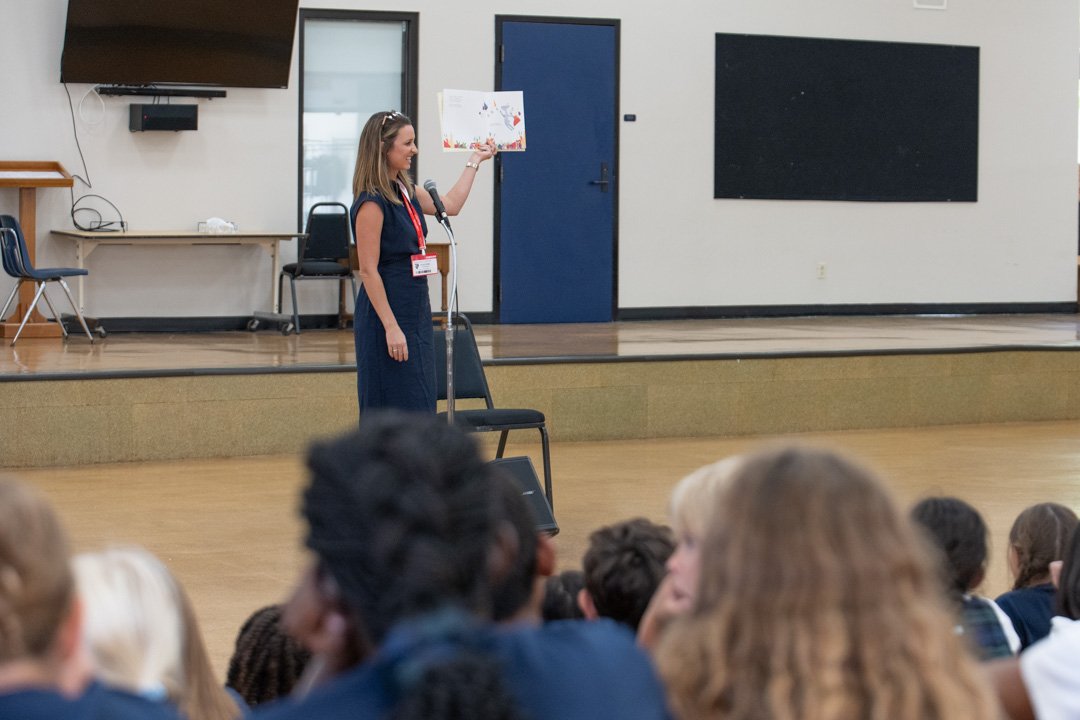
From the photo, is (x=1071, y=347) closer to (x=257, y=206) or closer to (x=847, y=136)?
(x=847, y=136)

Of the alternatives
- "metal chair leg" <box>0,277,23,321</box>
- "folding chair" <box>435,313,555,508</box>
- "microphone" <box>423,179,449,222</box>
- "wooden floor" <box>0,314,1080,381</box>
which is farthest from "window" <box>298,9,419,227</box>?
"microphone" <box>423,179,449,222</box>

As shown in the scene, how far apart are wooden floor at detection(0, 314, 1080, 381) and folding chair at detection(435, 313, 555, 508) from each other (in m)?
1.42

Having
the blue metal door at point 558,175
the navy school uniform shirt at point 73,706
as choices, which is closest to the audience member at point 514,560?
the navy school uniform shirt at point 73,706

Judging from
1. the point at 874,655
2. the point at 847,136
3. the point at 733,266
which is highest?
the point at 847,136

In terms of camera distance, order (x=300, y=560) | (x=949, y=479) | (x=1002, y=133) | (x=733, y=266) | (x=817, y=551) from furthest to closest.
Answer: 1. (x=1002, y=133)
2. (x=733, y=266)
3. (x=949, y=479)
4. (x=300, y=560)
5. (x=817, y=551)

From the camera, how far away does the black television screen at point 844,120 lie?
10727mm

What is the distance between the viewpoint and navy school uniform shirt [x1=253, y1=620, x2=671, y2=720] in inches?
40.3

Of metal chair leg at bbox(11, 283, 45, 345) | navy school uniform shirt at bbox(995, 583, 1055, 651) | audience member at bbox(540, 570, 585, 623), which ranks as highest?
metal chair leg at bbox(11, 283, 45, 345)

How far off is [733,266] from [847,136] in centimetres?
145

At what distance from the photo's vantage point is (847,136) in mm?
11055

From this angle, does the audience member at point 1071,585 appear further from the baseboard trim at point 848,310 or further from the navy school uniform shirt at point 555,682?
the baseboard trim at point 848,310

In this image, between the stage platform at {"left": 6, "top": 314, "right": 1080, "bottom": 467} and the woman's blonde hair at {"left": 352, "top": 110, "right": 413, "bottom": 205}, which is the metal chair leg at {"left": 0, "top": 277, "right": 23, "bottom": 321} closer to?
the stage platform at {"left": 6, "top": 314, "right": 1080, "bottom": 467}

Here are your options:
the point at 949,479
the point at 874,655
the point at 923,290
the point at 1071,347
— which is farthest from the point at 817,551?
the point at 923,290

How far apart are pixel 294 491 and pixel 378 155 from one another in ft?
5.49
